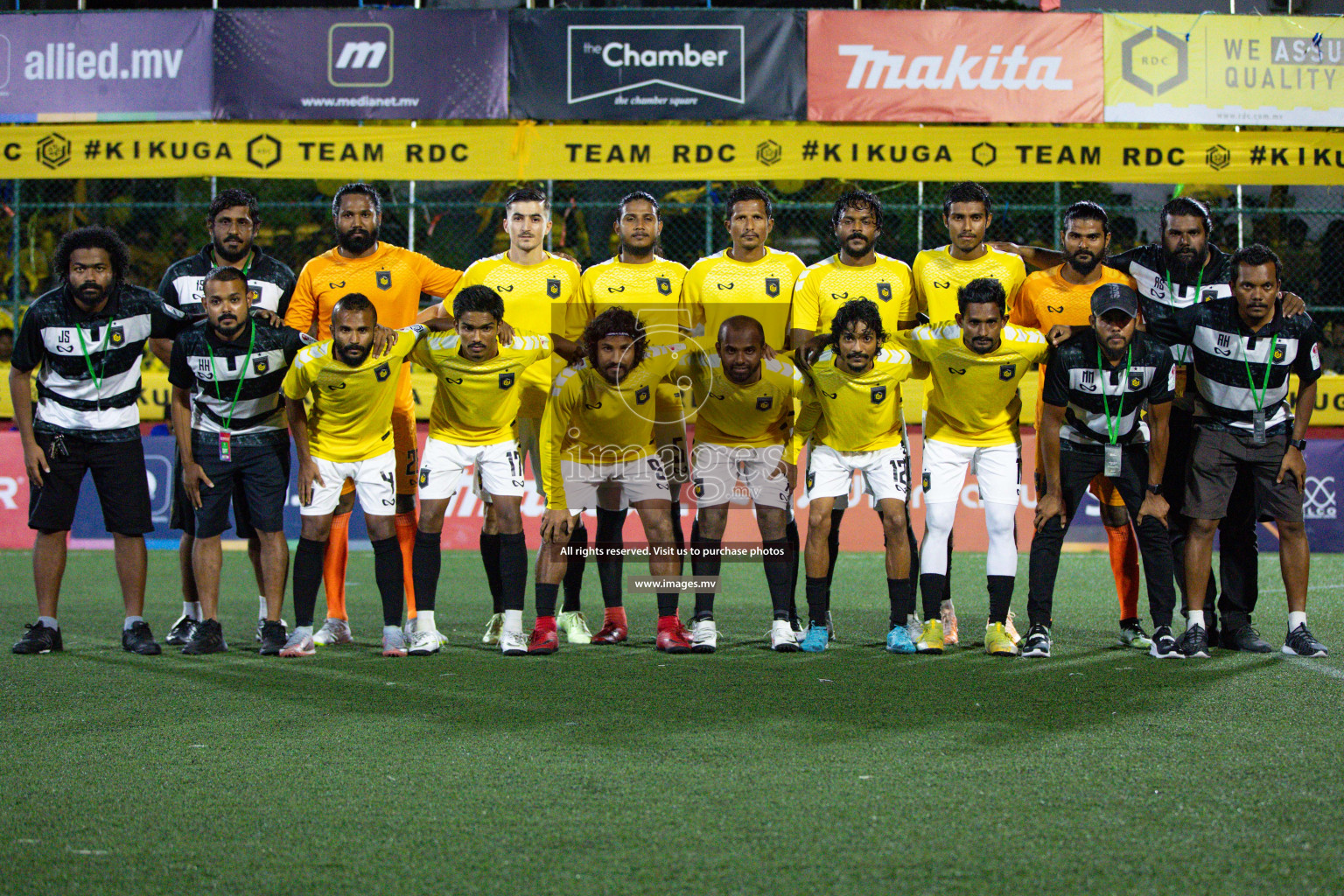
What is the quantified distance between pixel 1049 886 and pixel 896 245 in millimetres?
11561

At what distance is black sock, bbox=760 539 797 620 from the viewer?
6141mm

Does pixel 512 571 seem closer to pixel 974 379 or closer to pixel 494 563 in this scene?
pixel 494 563

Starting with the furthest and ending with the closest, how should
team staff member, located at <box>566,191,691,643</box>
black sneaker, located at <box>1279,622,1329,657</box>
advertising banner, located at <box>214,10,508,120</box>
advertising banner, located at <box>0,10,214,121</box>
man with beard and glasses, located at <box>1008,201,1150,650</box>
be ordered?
advertising banner, located at <box>0,10,214,121</box> → advertising banner, located at <box>214,10,508,120</box> → man with beard and glasses, located at <box>1008,201,1150,650</box> → team staff member, located at <box>566,191,691,643</box> → black sneaker, located at <box>1279,622,1329,657</box>

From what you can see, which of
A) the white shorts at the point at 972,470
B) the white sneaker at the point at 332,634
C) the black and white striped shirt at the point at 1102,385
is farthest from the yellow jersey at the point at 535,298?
the black and white striped shirt at the point at 1102,385

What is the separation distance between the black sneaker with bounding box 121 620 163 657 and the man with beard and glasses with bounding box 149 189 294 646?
0.99 feet

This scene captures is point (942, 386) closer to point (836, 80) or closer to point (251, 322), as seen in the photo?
point (251, 322)

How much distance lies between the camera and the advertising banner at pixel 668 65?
13.2 meters

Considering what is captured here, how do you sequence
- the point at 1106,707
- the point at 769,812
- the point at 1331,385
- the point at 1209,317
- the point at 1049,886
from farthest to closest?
the point at 1331,385 < the point at 1209,317 < the point at 1106,707 < the point at 769,812 < the point at 1049,886

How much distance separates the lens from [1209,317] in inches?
238

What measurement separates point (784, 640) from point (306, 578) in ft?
7.35

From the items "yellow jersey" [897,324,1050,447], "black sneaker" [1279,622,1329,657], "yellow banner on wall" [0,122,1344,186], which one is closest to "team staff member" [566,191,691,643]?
"yellow jersey" [897,324,1050,447]

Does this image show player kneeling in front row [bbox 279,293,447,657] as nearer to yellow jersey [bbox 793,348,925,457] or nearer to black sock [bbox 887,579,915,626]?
yellow jersey [bbox 793,348,925,457]

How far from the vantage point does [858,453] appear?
244 inches

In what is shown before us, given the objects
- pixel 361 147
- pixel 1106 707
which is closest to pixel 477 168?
pixel 361 147
